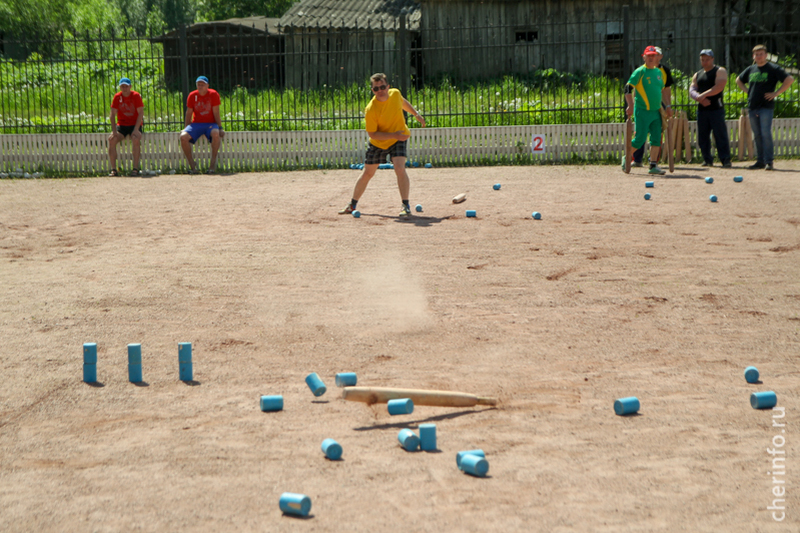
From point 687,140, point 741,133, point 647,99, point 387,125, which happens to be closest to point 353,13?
point 687,140

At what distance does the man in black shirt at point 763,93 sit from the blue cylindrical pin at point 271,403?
40.0ft

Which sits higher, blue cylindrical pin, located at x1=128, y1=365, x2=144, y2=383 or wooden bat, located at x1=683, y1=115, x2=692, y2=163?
wooden bat, located at x1=683, y1=115, x2=692, y2=163

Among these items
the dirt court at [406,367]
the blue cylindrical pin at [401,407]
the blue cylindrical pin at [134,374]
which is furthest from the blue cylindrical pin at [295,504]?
the blue cylindrical pin at [134,374]

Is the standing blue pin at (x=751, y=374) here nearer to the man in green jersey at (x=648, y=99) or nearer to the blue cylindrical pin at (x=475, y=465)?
the blue cylindrical pin at (x=475, y=465)

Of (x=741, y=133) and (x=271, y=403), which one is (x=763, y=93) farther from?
(x=271, y=403)

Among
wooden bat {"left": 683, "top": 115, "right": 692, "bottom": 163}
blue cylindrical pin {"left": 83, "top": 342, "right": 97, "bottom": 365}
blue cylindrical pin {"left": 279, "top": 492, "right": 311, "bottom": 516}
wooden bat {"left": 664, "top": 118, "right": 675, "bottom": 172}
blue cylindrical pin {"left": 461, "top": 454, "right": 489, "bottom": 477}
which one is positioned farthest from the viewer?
wooden bat {"left": 683, "top": 115, "right": 692, "bottom": 163}

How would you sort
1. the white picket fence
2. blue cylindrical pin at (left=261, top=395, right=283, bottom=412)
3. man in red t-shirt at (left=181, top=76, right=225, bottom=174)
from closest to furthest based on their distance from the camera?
blue cylindrical pin at (left=261, top=395, right=283, bottom=412) < man in red t-shirt at (left=181, top=76, right=225, bottom=174) < the white picket fence

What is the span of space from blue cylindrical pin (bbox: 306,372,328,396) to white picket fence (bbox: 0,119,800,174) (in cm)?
1210

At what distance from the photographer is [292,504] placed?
293 cm

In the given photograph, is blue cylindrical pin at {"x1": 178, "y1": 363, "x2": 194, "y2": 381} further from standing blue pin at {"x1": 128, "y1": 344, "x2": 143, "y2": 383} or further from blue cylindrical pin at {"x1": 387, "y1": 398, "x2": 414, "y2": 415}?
blue cylindrical pin at {"x1": 387, "y1": 398, "x2": 414, "y2": 415}

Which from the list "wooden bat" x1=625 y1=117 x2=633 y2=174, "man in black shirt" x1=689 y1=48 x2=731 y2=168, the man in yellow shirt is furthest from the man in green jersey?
the man in yellow shirt

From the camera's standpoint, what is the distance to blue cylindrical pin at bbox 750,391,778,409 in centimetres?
388

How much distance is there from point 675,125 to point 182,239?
9.80 metres

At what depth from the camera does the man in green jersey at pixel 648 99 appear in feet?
40.5
